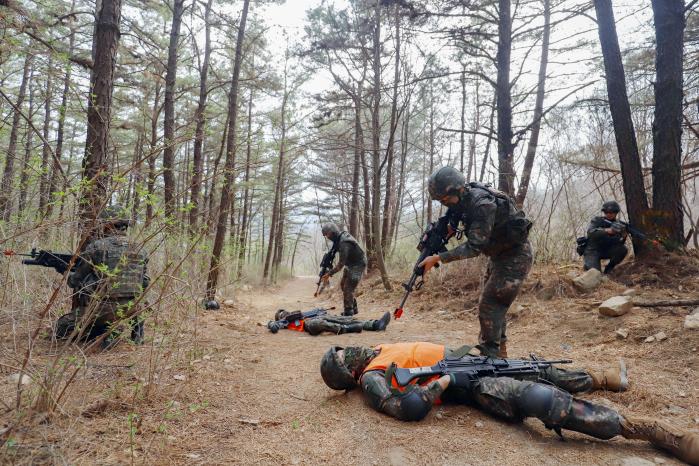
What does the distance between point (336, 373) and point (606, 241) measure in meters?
5.44

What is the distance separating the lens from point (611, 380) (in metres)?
3.13

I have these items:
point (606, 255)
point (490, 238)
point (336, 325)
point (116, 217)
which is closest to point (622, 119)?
point (606, 255)

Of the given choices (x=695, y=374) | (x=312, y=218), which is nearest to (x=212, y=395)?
(x=695, y=374)

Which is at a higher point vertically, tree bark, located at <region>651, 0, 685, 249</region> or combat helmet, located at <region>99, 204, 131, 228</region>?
tree bark, located at <region>651, 0, 685, 249</region>

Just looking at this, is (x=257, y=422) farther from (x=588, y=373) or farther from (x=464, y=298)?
(x=464, y=298)

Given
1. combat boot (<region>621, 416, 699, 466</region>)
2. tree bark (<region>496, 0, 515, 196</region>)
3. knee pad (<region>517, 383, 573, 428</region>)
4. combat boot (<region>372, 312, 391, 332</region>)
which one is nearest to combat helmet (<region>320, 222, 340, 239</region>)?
combat boot (<region>372, 312, 391, 332</region>)

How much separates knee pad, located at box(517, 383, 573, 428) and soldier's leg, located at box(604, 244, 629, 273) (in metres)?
4.80

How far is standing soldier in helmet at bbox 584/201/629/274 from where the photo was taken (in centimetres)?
620

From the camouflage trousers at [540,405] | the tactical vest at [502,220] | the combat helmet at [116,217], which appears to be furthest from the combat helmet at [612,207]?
the combat helmet at [116,217]

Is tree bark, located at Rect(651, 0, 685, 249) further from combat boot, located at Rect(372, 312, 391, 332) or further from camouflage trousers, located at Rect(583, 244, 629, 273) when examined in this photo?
combat boot, located at Rect(372, 312, 391, 332)

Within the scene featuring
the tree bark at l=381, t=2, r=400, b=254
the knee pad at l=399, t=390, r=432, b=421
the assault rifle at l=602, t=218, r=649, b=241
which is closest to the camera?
the knee pad at l=399, t=390, r=432, b=421

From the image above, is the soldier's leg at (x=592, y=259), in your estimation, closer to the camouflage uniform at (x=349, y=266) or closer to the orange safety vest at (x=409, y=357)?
the camouflage uniform at (x=349, y=266)

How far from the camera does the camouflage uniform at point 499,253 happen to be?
3930 millimetres

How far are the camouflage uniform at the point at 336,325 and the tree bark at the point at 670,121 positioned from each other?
174 inches
